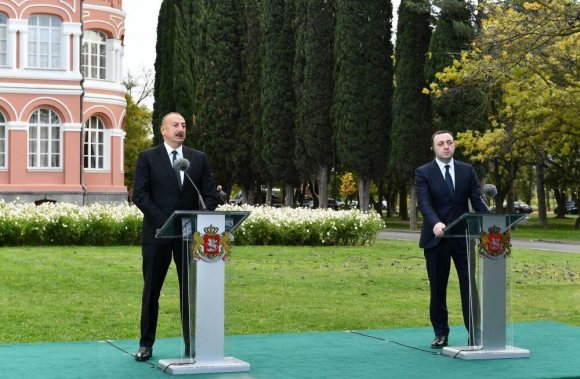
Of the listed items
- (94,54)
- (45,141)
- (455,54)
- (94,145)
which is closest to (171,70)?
(94,54)

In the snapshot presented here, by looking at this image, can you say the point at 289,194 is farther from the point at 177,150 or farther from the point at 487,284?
the point at 177,150

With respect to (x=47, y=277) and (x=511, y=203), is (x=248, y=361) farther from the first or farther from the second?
(x=511, y=203)

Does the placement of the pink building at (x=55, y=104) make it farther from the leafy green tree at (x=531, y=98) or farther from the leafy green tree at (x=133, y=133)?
the leafy green tree at (x=133, y=133)

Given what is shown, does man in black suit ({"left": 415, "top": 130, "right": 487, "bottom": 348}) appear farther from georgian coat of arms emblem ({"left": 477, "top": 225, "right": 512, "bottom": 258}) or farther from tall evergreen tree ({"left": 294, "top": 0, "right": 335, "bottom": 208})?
tall evergreen tree ({"left": 294, "top": 0, "right": 335, "bottom": 208})

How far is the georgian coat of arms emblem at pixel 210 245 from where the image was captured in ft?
30.8

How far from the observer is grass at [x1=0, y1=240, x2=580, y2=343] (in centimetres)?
1370

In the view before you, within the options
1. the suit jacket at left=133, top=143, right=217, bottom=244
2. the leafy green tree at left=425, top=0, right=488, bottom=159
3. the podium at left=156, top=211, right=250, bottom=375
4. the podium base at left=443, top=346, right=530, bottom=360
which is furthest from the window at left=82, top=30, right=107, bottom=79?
the podium at left=156, top=211, right=250, bottom=375

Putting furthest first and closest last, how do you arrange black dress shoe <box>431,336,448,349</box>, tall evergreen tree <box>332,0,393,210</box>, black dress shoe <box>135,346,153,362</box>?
tall evergreen tree <box>332,0,393,210</box> < black dress shoe <box>431,336,448,349</box> < black dress shoe <box>135,346,153,362</box>

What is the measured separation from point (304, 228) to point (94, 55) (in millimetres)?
17829

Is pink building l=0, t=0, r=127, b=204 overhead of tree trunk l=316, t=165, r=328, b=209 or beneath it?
overhead

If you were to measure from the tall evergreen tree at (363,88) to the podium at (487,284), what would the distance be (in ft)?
119

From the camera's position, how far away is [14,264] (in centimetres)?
2148

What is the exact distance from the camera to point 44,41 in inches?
1654

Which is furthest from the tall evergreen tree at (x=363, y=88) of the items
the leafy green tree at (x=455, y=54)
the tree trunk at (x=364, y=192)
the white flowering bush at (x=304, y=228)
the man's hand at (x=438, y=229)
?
→ the man's hand at (x=438, y=229)
